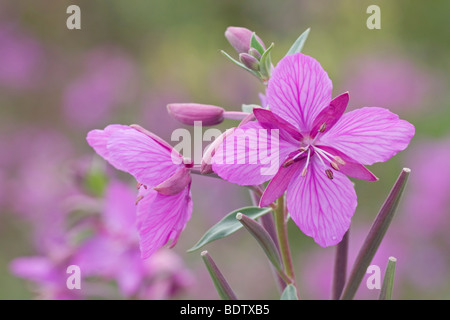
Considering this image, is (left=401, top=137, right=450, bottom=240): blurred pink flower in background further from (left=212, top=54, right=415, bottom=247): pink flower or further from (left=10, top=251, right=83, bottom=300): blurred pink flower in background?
(left=212, top=54, right=415, bottom=247): pink flower

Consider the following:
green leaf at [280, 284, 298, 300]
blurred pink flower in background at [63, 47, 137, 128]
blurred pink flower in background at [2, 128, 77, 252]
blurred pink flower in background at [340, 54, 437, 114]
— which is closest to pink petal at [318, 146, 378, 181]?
green leaf at [280, 284, 298, 300]

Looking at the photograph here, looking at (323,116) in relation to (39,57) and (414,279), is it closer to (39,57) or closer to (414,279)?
(414,279)

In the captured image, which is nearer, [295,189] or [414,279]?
[295,189]

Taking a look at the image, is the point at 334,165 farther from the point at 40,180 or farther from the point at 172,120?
the point at 172,120

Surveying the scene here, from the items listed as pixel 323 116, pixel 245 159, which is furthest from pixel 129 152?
pixel 323 116

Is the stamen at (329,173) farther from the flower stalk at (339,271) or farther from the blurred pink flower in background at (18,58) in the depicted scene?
the blurred pink flower in background at (18,58)

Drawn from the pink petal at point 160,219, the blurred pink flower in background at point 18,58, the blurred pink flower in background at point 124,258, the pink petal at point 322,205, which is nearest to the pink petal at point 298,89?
the pink petal at point 322,205

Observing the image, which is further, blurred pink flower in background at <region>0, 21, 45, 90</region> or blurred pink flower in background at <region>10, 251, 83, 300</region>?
blurred pink flower in background at <region>0, 21, 45, 90</region>
